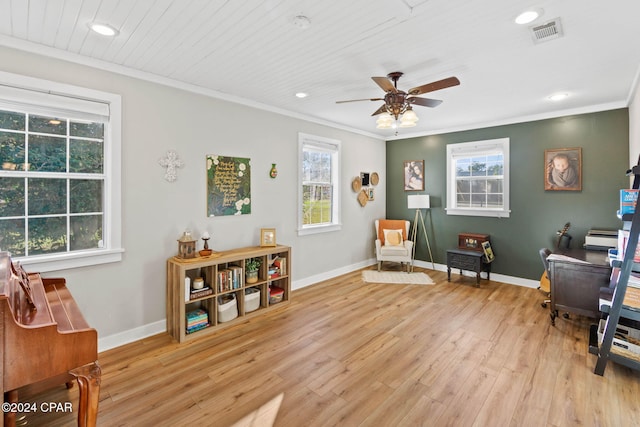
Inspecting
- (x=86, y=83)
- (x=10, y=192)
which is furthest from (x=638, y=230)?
(x=10, y=192)

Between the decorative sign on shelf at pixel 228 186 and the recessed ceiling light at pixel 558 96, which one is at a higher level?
the recessed ceiling light at pixel 558 96

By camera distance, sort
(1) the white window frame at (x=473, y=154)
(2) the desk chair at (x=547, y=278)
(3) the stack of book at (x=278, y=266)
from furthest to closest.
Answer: (1) the white window frame at (x=473, y=154) → (3) the stack of book at (x=278, y=266) → (2) the desk chair at (x=547, y=278)

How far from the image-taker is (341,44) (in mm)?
2396

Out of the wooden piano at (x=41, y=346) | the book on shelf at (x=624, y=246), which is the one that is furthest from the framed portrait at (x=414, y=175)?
the wooden piano at (x=41, y=346)

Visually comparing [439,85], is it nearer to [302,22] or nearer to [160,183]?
[302,22]

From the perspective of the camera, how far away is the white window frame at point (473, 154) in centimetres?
479

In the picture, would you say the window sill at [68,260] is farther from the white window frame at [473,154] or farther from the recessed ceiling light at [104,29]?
the white window frame at [473,154]

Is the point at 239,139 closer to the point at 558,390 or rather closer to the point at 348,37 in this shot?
the point at 348,37

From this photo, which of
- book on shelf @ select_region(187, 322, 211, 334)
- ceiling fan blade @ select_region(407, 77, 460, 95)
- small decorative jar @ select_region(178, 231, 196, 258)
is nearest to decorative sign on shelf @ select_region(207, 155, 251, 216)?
small decorative jar @ select_region(178, 231, 196, 258)

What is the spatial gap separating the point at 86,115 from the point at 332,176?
134 inches

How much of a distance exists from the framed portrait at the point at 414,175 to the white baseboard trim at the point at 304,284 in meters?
1.46

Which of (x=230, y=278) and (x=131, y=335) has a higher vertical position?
(x=230, y=278)

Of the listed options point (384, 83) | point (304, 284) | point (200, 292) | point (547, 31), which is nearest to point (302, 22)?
point (384, 83)

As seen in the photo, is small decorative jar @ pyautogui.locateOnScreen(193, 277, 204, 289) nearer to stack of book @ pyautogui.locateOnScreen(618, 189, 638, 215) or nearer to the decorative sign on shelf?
the decorative sign on shelf
